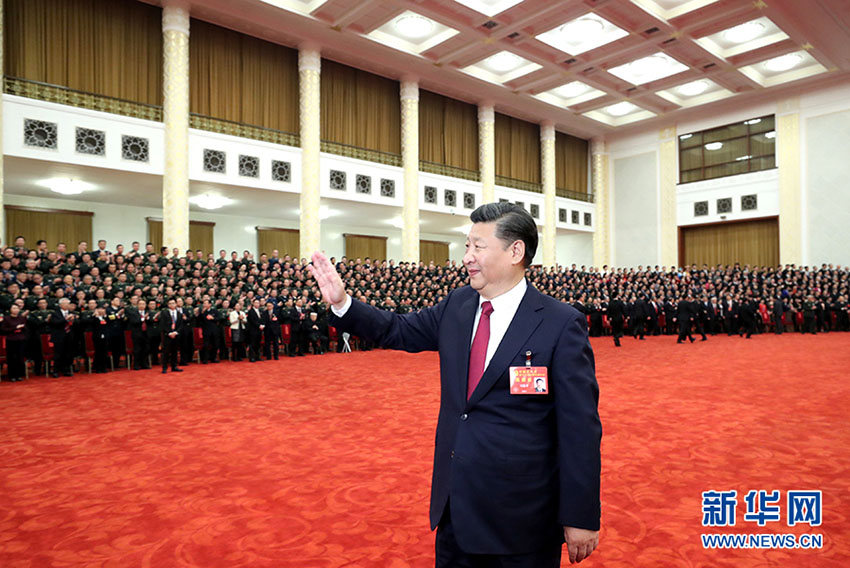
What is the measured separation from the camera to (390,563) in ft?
8.47

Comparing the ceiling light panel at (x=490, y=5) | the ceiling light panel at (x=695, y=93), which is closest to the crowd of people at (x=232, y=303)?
the ceiling light panel at (x=490, y=5)

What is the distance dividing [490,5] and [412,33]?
2.94m

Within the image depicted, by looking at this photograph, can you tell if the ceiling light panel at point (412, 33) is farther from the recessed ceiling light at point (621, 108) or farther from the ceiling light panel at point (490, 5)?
the recessed ceiling light at point (621, 108)

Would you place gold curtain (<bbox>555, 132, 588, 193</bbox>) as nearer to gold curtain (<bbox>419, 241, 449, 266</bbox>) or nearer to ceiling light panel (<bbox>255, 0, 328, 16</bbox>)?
gold curtain (<bbox>419, 241, 449, 266</bbox>)

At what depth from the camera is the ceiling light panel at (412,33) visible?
57.5 feet

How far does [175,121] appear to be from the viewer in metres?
15.2

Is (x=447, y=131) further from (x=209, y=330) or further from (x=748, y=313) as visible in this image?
(x=209, y=330)

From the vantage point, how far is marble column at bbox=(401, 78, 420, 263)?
67.5 ft

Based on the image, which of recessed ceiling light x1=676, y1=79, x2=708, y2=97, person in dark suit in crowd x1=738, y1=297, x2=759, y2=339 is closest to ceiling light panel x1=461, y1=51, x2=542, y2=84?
recessed ceiling light x1=676, y1=79, x2=708, y2=97

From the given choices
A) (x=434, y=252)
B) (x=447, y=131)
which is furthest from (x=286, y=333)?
(x=434, y=252)

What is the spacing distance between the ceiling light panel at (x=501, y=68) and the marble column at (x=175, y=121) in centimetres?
998

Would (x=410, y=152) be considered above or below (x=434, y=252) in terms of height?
above

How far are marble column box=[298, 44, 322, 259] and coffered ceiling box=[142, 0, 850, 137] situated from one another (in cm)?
65

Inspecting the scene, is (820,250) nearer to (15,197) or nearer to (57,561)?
(57,561)
